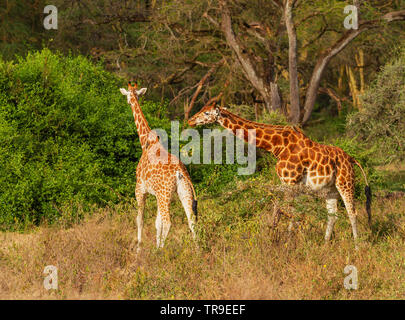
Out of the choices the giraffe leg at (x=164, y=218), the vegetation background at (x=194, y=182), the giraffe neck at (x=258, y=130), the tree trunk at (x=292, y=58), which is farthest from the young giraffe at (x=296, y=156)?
the tree trunk at (x=292, y=58)

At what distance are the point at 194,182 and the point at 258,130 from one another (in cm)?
487

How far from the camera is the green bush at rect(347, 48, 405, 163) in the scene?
13633 millimetres

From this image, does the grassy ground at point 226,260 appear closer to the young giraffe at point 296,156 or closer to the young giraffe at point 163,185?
the young giraffe at point 163,185

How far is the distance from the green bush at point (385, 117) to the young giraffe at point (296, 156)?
19.8ft

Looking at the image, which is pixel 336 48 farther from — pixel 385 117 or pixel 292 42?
pixel 385 117

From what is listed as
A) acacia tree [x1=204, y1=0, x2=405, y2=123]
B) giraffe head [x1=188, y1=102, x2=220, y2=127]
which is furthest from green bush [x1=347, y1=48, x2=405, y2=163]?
giraffe head [x1=188, y1=102, x2=220, y2=127]

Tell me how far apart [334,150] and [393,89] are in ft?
23.3

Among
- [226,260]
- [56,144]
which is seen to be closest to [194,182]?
[56,144]

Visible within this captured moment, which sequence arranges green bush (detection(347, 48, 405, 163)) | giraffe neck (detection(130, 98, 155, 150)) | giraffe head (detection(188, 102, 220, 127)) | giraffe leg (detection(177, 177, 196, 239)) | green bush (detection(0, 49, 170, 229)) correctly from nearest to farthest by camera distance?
giraffe head (detection(188, 102, 220, 127))
giraffe leg (detection(177, 177, 196, 239))
giraffe neck (detection(130, 98, 155, 150))
green bush (detection(0, 49, 170, 229))
green bush (detection(347, 48, 405, 163))

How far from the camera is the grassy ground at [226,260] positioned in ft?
20.2

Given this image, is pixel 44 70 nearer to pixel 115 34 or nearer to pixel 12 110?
pixel 12 110

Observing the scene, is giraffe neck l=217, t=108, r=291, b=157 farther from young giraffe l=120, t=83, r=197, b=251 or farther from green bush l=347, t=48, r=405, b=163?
green bush l=347, t=48, r=405, b=163

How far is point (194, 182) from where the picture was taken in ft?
39.9

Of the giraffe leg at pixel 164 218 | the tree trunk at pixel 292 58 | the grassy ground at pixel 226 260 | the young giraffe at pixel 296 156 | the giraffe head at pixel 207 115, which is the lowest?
the grassy ground at pixel 226 260
